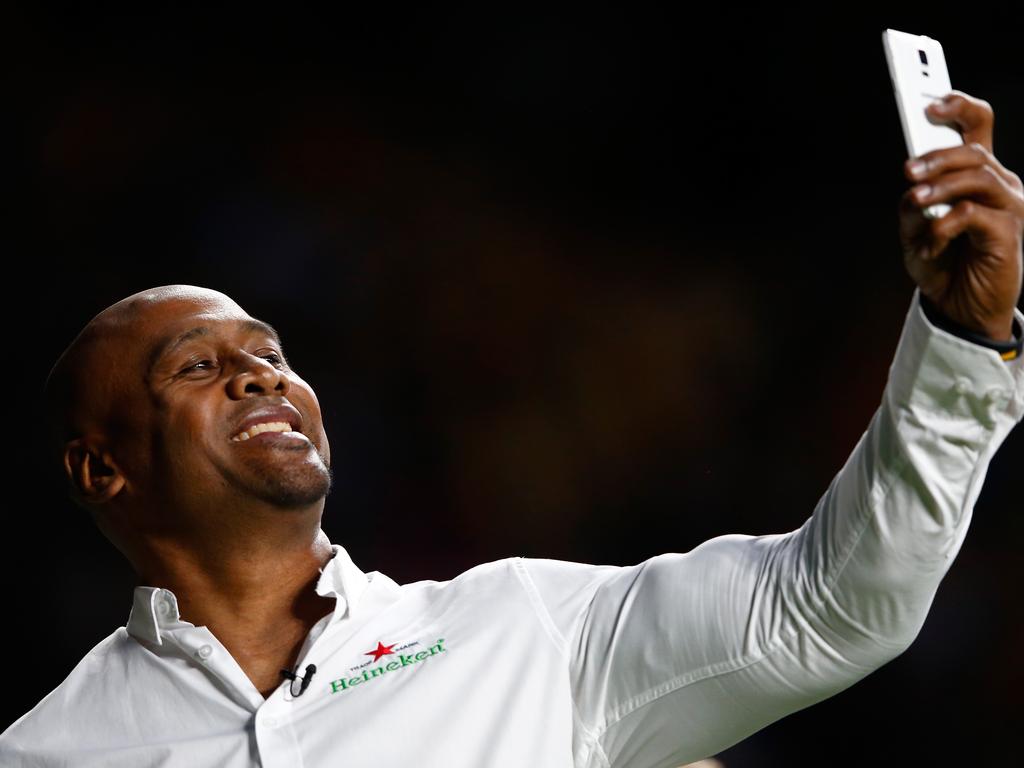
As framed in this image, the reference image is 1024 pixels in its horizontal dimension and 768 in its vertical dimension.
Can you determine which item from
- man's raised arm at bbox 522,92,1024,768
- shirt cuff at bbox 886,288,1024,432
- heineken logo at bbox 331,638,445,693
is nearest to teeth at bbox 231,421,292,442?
heineken logo at bbox 331,638,445,693

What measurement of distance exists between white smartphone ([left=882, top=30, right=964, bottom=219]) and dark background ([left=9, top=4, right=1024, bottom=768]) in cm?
242

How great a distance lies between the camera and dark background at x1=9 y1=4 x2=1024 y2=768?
3787 mm

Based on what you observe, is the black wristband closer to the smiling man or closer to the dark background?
the smiling man

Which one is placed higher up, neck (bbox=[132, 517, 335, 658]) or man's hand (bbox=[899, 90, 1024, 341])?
man's hand (bbox=[899, 90, 1024, 341])

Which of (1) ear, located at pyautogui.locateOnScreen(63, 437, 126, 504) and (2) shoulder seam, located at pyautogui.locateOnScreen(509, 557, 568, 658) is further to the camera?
(1) ear, located at pyautogui.locateOnScreen(63, 437, 126, 504)

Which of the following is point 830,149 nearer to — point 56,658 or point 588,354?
point 588,354

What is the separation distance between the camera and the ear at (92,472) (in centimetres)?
228

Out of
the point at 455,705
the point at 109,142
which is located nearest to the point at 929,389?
the point at 455,705

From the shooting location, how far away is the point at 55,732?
2.06 metres

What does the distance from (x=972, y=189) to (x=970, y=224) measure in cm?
4

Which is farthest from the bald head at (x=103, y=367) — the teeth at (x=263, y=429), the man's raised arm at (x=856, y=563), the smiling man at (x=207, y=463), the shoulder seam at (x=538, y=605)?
the man's raised arm at (x=856, y=563)

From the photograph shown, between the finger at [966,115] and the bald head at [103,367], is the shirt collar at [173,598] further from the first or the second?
the finger at [966,115]

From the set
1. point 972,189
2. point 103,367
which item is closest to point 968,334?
point 972,189

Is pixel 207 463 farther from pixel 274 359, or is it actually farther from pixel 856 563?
pixel 856 563
